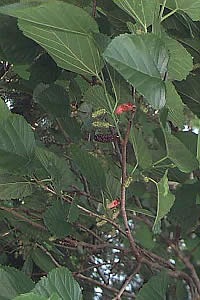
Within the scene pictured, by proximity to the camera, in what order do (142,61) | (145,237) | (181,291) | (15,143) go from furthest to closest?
(145,237), (181,291), (15,143), (142,61)

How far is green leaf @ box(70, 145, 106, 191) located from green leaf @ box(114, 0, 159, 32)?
0.46ft

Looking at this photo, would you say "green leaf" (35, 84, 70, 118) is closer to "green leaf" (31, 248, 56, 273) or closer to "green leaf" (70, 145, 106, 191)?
"green leaf" (70, 145, 106, 191)

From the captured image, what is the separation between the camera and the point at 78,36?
395 millimetres

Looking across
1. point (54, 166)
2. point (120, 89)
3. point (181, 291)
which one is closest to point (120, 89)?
point (120, 89)

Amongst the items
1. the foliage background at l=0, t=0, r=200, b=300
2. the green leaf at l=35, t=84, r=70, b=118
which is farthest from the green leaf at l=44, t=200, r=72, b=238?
the green leaf at l=35, t=84, r=70, b=118

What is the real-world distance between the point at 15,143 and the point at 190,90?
0.20 m

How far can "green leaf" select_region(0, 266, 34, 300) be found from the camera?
1.25 ft

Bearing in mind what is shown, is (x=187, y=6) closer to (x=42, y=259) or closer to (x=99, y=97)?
(x=99, y=97)

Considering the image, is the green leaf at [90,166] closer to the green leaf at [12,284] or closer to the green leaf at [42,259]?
the green leaf at [12,284]

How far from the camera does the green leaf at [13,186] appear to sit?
1.70ft

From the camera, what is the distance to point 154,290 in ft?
1.55

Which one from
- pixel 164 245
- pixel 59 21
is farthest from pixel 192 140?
pixel 164 245

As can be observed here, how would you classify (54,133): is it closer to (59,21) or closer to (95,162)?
(95,162)

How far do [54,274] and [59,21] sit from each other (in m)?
0.17
